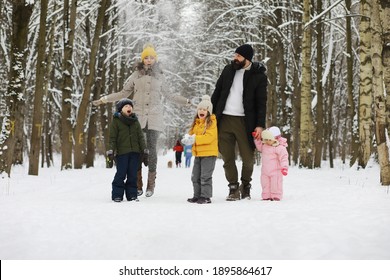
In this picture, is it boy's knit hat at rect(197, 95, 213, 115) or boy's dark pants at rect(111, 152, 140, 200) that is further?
boy's dark pants at rect(111, 152, 140, 200)

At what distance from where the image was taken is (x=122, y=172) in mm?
5969

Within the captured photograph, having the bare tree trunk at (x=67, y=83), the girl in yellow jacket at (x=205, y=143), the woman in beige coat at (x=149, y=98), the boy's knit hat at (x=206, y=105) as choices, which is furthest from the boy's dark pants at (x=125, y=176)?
the bare tree trunk at (x=67, y=83)

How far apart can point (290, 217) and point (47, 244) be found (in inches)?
84.2

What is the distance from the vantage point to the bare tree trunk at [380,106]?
6805mm

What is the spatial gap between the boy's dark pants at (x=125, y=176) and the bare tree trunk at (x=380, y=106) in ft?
12.5

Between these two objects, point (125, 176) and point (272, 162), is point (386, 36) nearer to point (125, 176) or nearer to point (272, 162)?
Result: point (272, 162)

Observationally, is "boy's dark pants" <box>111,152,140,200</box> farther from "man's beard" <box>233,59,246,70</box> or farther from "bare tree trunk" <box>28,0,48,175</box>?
"bare tree trunk" <box>28,0,48,175</box>

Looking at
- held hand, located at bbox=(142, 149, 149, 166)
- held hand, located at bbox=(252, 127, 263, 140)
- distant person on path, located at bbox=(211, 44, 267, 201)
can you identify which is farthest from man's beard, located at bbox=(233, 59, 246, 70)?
held hand, located at bbox=(142, 149, 149, 166)

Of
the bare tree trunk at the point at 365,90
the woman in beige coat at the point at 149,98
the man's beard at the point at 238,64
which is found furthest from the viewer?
the bare tree trunk at the point at 365,90

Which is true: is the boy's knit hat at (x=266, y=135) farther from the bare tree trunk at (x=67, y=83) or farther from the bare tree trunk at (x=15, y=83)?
the bare tree trunk at (x=67, y=83)

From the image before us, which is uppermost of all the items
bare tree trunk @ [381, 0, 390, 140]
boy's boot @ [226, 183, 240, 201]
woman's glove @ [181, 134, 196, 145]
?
bare tree trunk @ [381, 0, 390, 140]

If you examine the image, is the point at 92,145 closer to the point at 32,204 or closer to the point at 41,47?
the point at 41,47

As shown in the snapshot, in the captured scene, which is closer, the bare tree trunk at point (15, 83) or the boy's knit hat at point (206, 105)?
the boy's knit hat at point (206, 105)

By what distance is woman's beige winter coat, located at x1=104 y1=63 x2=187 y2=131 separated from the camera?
6.54 metres
